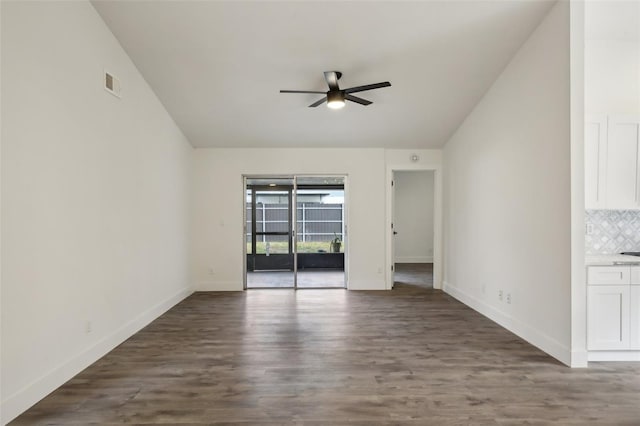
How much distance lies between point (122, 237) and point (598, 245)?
5023 millimetres

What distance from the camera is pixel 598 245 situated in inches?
147

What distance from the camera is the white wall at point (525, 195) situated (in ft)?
10.2

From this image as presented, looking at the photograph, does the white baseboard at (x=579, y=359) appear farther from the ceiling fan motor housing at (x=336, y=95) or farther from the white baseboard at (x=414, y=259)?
the white baseboard at (x=414, y=259)

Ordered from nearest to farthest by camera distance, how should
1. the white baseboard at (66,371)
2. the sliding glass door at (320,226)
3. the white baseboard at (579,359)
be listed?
the white baseboard at (66,371)
the white baseboard at (579,359)
the sliding glass door at (320,226)

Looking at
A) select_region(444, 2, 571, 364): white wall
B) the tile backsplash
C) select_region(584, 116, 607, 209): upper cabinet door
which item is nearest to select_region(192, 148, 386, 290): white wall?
select_region(444, 2, 571, 364): white wall

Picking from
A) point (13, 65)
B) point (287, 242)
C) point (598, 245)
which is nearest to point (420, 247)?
point (287, 242)

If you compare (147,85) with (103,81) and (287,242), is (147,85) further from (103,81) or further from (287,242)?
(287,242)

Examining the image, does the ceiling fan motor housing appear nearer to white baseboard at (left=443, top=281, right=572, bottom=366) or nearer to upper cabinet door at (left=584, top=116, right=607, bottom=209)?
upper cabinet door at (left=584, top=116, right=607, bottom=209)

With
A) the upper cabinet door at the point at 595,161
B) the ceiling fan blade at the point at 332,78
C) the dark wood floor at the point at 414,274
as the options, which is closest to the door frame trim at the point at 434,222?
the dark wood floor at the point at 414,274

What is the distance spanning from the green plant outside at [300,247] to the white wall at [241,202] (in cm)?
200

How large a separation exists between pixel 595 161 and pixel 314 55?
299cm

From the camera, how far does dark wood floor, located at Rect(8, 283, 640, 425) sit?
7.57 feet

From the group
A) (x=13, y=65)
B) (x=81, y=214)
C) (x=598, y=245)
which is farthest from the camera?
(x=598, y=245)

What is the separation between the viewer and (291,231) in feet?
26.6
